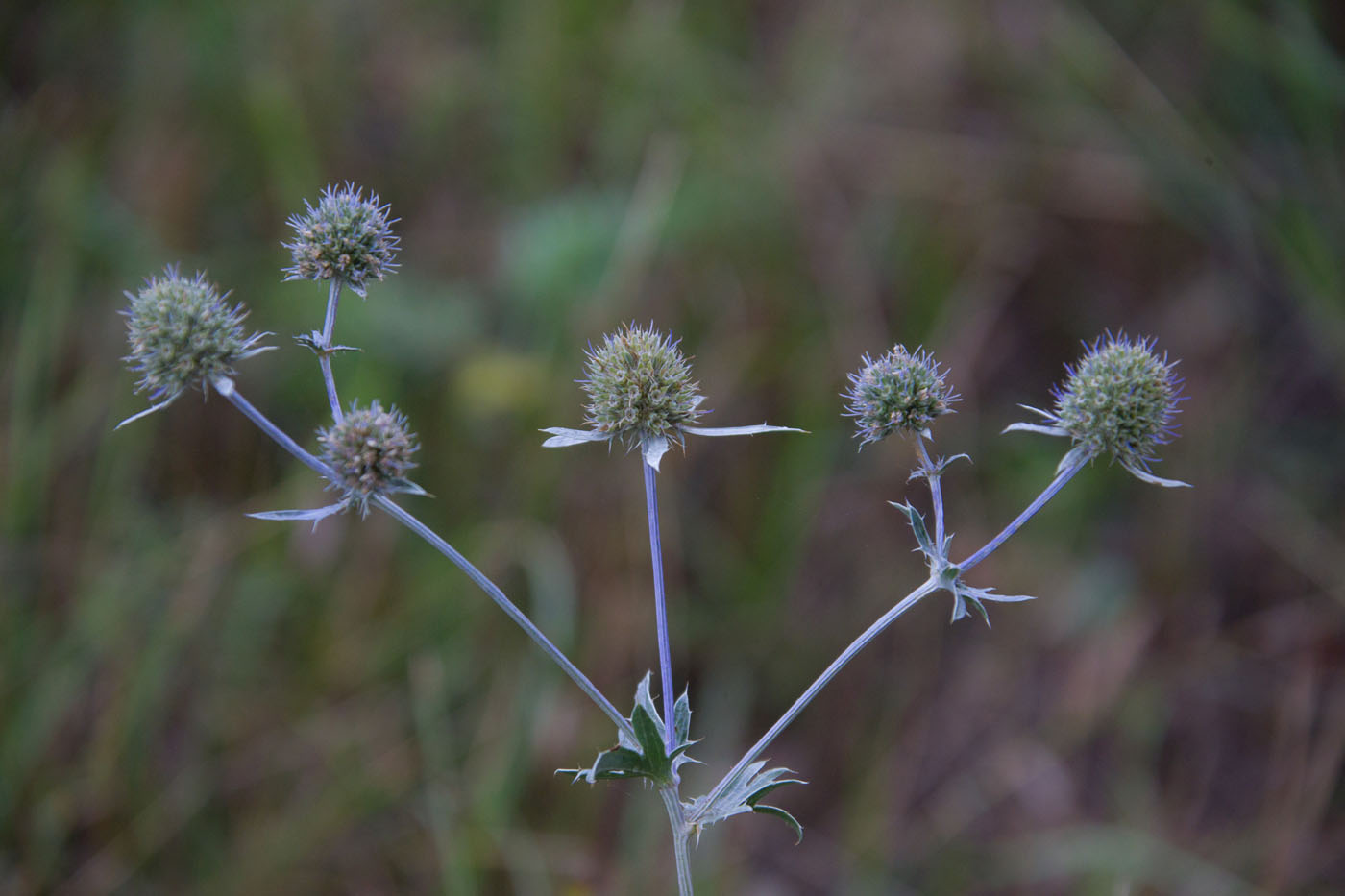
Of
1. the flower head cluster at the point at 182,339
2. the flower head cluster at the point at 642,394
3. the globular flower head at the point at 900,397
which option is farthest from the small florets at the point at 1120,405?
the flower head cluster at the point at 182,339

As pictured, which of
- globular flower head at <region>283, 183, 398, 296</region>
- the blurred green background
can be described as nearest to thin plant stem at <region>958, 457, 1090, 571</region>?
globular flower head at <region>283, 183, 398, 296</region>

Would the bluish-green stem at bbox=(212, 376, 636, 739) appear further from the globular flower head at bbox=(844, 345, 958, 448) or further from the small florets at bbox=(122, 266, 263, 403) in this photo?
the globular flower head at bbox=(844, 345, 958, 448)

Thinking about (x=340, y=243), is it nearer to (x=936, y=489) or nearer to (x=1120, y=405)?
(x=936, y=489)

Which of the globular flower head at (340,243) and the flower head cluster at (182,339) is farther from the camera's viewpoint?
the globular flower head at (340,243)

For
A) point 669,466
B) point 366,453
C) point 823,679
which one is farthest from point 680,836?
point 669,466

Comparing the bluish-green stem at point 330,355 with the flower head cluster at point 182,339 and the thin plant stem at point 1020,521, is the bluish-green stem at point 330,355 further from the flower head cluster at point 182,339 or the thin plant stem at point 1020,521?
the thin plant stem at point 1020,521
